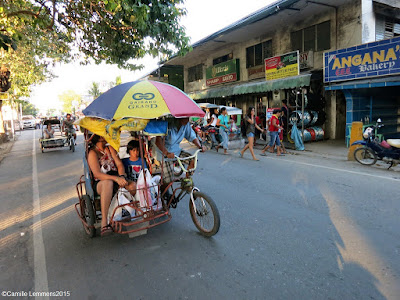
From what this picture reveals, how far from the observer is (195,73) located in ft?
81.5

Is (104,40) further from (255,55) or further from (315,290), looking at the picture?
(255,55)

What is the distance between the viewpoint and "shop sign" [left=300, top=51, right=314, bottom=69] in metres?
13.3

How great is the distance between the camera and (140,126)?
10.8 feet

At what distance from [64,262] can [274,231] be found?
268cm

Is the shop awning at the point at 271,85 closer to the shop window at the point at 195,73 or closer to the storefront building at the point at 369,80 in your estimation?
the storefront building at the point at 369,80

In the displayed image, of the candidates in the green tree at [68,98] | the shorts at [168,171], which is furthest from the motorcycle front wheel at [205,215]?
the green tree at [68,98]

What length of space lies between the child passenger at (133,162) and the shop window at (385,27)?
12.3 metres

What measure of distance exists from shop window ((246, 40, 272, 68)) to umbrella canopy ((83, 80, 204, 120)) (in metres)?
14.2

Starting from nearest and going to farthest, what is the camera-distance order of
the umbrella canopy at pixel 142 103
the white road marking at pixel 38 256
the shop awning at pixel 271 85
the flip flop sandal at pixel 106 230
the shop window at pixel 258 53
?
1. the white road marking at pixel 38 256
2. the umbrella canopy at pixel 142 103
3. the flip flop sandal at pixel 106 230
4. the shop awning at pixel 271 85
5. the shop window at pixel 258 53

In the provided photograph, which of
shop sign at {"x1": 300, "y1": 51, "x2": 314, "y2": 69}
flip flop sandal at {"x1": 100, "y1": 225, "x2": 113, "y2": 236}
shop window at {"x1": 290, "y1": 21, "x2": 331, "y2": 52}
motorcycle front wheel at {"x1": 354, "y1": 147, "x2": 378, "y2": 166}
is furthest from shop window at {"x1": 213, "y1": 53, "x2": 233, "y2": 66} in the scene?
flip flop sandal at {"x1": 100, "y1": 225, "x2": 113, "y2": 236}

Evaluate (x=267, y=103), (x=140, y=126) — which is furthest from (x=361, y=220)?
(x=267, y=103)

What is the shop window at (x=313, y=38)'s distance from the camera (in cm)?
1291

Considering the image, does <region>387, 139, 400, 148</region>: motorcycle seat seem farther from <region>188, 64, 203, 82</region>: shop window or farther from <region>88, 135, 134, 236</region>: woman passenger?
<region>188, 64, 203, 82</region>: shop window

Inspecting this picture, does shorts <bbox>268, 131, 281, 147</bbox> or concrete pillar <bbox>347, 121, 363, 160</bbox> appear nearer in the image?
concrete pillar <bbox>347, 121, 363, 160</bbox>
